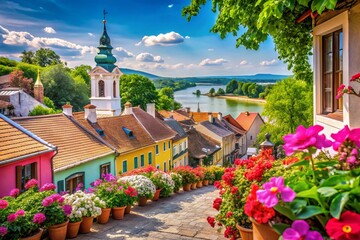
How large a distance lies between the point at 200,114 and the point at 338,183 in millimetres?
47813

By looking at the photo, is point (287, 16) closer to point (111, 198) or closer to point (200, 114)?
point (111, 198)

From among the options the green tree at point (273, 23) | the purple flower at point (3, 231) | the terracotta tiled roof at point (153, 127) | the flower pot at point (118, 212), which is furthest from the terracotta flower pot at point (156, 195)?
the terracotta tiled roof at point (153, 127)

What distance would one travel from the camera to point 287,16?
18.3 ft

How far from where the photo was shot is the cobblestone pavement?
565 cm

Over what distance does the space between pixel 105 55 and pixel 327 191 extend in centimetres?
3956

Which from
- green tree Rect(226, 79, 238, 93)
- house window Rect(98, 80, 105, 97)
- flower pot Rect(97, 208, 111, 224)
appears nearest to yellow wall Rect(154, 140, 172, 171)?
house window Rect(98, 80, 105, 97)

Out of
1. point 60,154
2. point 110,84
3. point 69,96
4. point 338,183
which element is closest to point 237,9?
point 338,183

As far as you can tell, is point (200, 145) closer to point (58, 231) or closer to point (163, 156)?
point (163, 156)

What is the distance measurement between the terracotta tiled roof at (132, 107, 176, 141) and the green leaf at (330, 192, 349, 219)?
2423cm

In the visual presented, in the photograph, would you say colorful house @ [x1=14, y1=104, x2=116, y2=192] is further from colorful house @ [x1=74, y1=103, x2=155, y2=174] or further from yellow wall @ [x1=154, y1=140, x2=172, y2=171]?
yellow wall @ [x1=154, y1=140, x2=172, y2=171]

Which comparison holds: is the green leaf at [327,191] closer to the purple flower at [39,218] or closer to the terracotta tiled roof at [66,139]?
the purple flower at [39,218]

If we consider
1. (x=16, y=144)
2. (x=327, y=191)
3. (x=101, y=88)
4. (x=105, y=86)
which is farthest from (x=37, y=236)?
(x=101, y=88)

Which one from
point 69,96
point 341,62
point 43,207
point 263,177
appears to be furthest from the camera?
point 69,96

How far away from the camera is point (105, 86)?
37.5 meters
